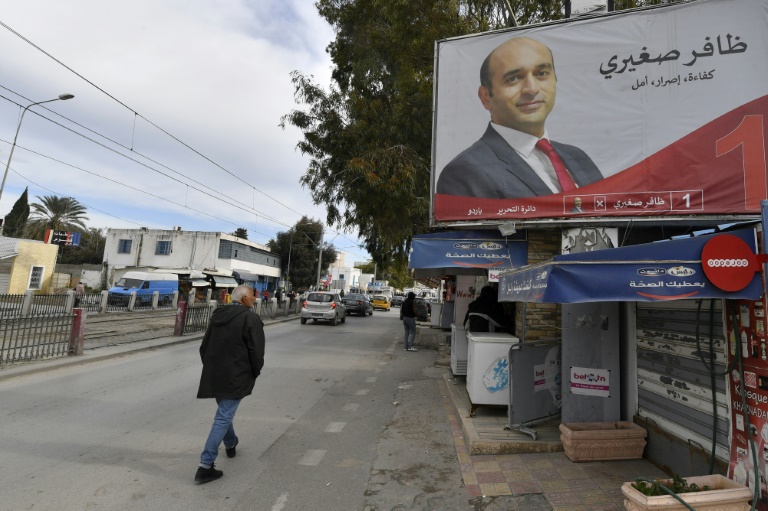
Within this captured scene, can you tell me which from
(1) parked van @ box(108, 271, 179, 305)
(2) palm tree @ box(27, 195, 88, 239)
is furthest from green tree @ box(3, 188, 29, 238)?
(1) parked van @ box(108, 271, 179, 305)

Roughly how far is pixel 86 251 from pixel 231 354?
5794 cm

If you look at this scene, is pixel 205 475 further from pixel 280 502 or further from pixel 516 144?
pixel 516 144

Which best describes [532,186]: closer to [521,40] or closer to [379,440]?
[521,40]

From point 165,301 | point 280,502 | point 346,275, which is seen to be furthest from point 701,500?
point 346,275

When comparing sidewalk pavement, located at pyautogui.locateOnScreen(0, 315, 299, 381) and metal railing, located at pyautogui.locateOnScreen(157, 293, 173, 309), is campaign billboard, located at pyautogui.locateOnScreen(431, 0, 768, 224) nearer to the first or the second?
sidewalk pavement, located at pyautogui.locateOnScreen(0, 315, 299, 381)

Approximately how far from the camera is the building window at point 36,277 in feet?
98.9

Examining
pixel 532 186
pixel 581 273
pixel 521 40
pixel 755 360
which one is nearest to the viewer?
pixel 755 360

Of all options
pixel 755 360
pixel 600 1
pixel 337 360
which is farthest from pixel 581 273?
pixel 337 360

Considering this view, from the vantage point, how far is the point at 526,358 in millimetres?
5246

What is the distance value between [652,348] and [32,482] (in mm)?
6146

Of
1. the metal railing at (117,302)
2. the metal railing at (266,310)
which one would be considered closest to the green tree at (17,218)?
the metal railing at (117,302)

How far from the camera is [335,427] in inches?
230

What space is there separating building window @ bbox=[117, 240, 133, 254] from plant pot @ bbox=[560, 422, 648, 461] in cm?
4814

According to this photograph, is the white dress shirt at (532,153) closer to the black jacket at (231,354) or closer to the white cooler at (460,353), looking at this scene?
the white cooler at (460,353)
